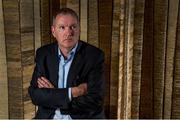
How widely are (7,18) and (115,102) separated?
41.8 inches

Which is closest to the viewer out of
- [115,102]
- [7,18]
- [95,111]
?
[95,111]

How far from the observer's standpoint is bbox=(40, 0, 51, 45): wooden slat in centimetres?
287

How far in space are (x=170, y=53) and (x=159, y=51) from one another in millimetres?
85

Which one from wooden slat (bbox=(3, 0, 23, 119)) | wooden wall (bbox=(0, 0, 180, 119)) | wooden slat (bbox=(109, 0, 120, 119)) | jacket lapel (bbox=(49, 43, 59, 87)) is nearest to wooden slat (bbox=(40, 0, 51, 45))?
wooden wall (bbox=(0, 0, 180, 119))

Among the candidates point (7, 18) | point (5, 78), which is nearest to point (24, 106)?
point (5, 78)

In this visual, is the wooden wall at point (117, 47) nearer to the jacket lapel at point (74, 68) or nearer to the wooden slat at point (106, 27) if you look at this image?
the wooden slat at point (106, 27)

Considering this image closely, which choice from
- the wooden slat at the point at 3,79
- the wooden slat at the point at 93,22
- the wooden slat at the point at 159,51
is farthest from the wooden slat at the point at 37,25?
the wooden slat at the point at 159,51

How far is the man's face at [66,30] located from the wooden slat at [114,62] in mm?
638

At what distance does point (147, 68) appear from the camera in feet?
9.59

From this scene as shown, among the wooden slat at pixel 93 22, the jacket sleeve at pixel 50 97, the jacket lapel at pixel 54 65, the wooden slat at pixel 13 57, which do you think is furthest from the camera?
the wooden slat at pixel 93 22

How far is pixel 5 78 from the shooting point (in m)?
2.85

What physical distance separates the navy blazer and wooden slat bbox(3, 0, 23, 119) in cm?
51

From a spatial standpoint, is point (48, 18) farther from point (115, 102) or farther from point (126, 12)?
point (115, 102)

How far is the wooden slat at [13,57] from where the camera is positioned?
274 centimetres
